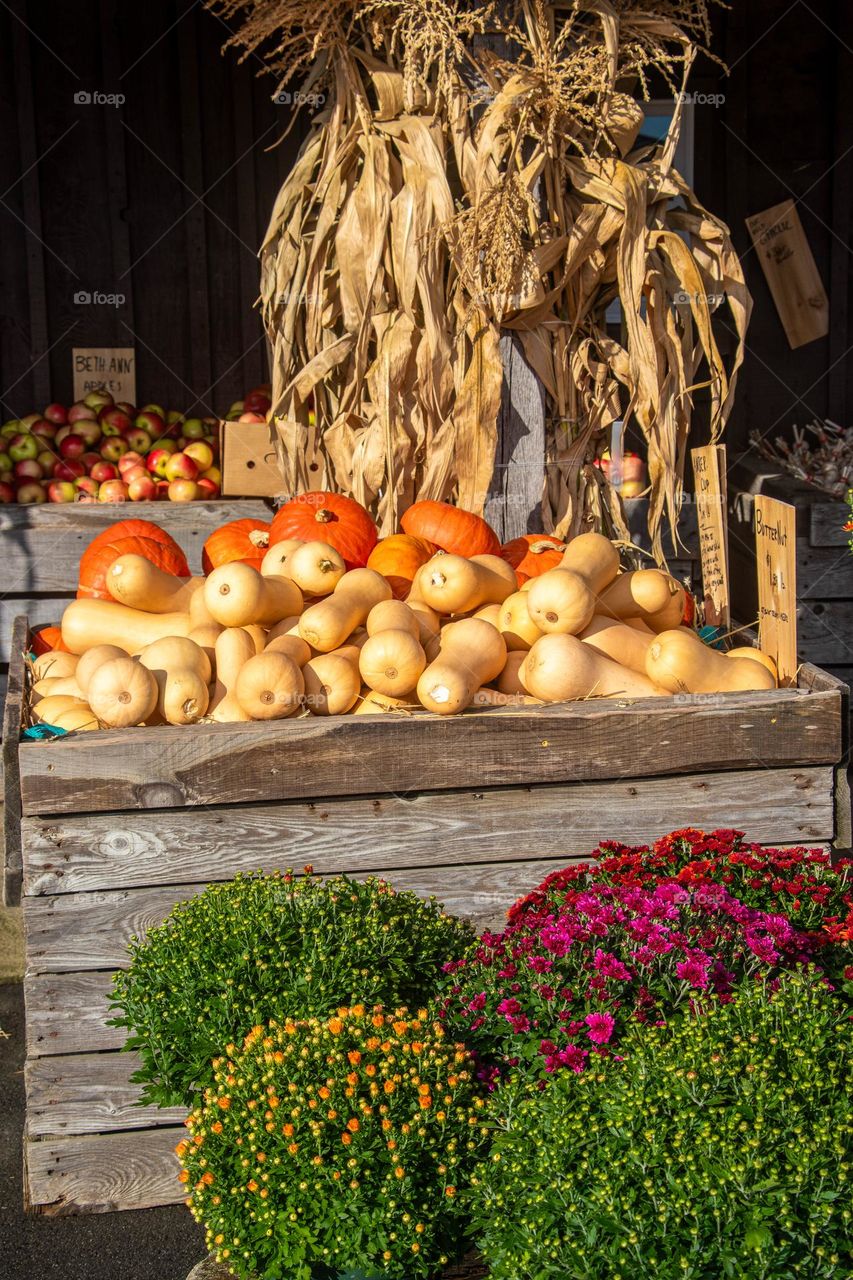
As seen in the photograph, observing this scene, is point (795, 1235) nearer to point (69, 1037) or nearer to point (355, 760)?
point (355, 760)

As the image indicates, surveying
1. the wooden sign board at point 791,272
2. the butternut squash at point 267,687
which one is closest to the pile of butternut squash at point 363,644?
the butternut squash at point 267,687

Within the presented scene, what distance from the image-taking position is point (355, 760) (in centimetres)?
230

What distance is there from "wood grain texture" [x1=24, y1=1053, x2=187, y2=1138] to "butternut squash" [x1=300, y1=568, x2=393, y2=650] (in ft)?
2.87

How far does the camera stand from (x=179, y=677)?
2463 mm

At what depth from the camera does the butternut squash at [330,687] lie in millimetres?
2488

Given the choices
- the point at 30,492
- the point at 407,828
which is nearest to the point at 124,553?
the point at 407,828

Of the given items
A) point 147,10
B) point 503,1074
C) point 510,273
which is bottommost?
point 503,1074

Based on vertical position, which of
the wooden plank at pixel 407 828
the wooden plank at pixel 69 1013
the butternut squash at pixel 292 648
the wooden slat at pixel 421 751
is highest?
the butternut squash at pixel 292 648

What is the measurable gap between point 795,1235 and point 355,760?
1.19 m

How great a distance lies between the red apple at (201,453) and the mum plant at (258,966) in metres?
3.00

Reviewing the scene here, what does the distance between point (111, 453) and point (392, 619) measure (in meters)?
2.75

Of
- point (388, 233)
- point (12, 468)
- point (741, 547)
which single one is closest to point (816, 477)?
point (741, 547)

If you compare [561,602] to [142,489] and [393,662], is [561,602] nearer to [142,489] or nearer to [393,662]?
[393,662]

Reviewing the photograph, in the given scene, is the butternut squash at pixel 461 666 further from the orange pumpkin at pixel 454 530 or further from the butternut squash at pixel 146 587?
the butternut squash at pixel 146 587
